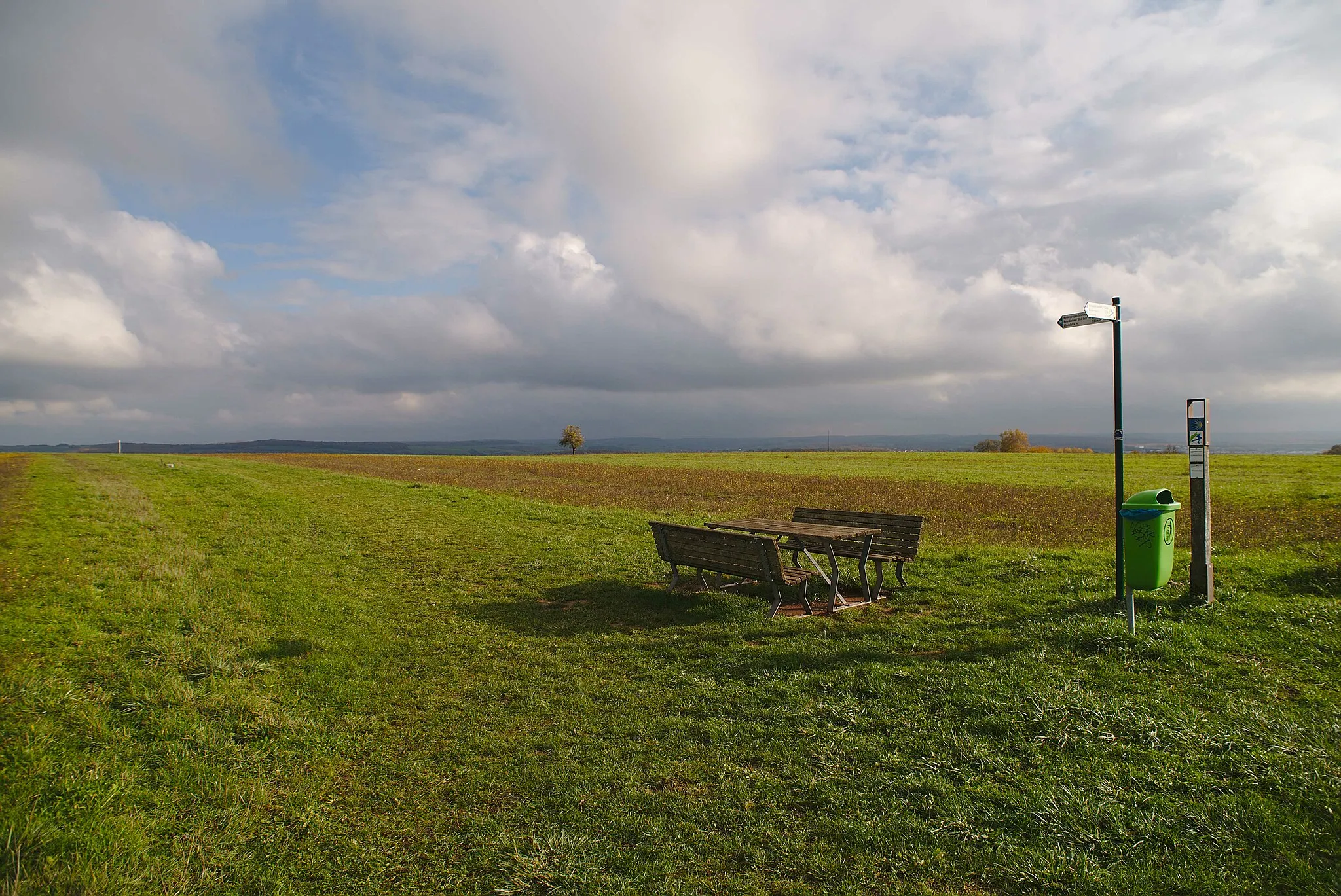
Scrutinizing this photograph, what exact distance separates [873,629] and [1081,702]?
244 cm

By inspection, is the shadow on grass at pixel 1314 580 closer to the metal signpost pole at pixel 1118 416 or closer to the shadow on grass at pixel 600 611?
the metal signpost pole at pixel 1118 416

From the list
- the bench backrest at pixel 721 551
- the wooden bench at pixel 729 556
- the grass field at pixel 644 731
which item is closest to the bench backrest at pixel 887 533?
the grass field at pixel 644 731

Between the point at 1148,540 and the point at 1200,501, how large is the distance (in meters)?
1.17

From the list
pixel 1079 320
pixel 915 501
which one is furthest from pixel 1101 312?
pixel 915 501

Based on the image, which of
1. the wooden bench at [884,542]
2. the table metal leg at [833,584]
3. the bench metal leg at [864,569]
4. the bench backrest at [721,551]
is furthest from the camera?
the wooden bench at [884,542]

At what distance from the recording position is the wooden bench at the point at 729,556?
26.2ft

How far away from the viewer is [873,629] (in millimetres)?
7617

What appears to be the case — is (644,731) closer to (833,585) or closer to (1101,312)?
(833,585)

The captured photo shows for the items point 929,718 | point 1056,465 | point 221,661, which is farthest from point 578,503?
point 1056,465

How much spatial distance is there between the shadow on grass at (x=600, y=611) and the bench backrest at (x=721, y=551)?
0.50m

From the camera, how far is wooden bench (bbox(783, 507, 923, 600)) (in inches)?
365

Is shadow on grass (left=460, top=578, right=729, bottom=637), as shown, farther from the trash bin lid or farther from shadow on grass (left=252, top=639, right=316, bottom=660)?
the trash bin lid

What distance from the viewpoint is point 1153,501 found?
6.95 meters

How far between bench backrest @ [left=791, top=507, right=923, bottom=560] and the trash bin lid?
2.59 m
